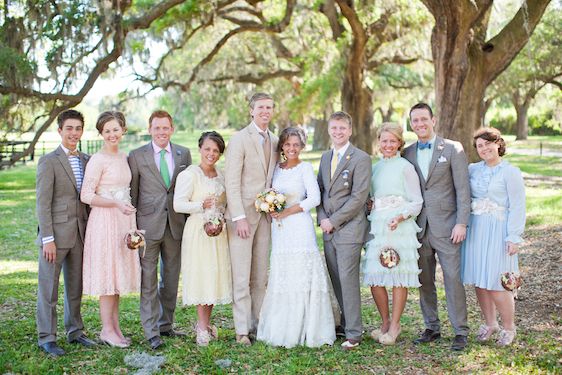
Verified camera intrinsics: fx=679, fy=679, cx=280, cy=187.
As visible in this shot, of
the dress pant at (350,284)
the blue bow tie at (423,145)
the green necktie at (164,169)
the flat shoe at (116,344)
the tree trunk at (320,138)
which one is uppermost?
the tree trunk at (320,138)

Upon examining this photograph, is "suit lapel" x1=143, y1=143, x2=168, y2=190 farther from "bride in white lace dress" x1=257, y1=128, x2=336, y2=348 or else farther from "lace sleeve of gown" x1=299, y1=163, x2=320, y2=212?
"lace sleeve of gown" x1=299, y1=163, x2=320, y2=212

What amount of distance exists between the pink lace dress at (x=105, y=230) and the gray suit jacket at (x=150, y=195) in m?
0.12

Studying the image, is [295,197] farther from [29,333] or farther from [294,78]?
[294,78]

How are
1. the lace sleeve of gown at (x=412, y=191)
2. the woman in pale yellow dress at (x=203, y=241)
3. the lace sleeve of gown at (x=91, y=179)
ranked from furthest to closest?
the woman in pale yellow dress at (x=203, y=241) → the lace sleeve of gown at (x=412, y=191) → the lace sleeve of gown at (x=91, y=179)

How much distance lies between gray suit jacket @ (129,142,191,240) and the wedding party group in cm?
1

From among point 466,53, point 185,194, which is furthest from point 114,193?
point 466,53

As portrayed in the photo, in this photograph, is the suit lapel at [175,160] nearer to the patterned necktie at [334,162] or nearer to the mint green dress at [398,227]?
the patterned necktie at [334,162]

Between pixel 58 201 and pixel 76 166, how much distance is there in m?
0.34

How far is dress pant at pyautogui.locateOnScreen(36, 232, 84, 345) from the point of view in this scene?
5.64 metres

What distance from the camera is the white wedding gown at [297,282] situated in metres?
5.84

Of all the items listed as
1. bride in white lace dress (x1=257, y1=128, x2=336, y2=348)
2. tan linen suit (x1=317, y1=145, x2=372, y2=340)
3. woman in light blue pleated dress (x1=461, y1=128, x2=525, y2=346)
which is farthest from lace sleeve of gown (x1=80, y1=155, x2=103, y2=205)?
woman in light blue pleated dress (x1=461, y1=128, x2=525, y2=346)

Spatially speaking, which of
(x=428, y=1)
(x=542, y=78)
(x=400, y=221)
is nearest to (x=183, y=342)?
(x=400, y=221)

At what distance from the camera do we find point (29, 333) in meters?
6.29

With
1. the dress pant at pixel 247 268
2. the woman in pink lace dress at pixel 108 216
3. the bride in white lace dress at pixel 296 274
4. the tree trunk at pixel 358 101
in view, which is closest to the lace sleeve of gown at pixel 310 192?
the bride in white lace dress at pixel 296 274
